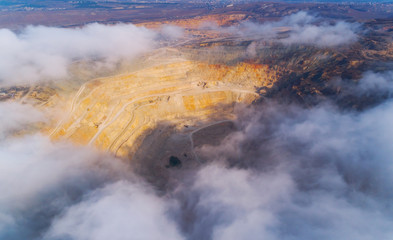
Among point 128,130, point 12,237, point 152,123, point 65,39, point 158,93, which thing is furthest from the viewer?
point 65,39

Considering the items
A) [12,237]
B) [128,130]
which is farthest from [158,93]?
[12,237]

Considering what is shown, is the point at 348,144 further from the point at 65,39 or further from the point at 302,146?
the point at 65,39

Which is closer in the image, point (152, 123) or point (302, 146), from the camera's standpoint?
point (302, 146)

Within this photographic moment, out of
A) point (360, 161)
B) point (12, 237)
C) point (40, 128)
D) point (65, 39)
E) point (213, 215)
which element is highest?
point (65, 39)

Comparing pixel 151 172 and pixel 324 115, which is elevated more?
pixel 324 115

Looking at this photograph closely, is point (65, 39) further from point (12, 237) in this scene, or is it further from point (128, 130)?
point (12, 237)

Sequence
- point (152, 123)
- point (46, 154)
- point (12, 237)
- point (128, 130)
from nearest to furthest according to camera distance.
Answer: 1. point (12, 237)
2. point (46, 154)
3. point (128, 130)
4. point (152, 123)

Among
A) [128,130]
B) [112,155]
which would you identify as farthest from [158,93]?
[112,155]
